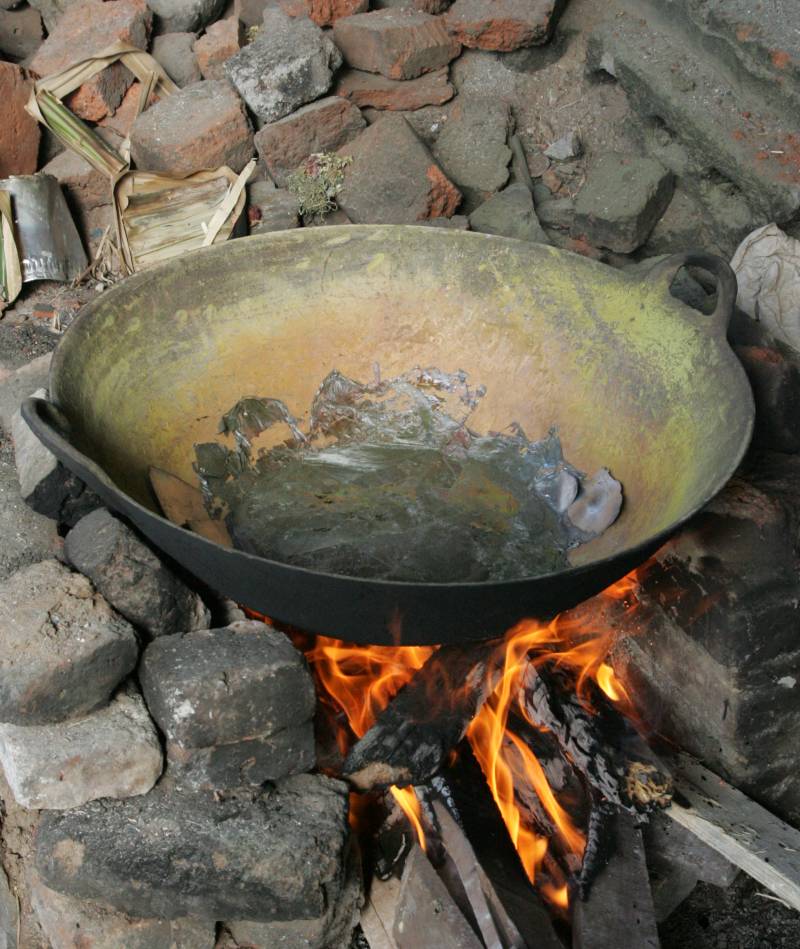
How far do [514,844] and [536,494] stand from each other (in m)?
0.66

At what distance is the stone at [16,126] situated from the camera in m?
3.22

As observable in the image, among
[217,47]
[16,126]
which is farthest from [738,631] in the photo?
[16,126]

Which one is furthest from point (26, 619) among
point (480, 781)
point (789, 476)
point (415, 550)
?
point (789, 476)

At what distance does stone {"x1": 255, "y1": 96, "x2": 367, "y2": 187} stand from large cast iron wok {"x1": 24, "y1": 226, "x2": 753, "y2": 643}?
1256 mm

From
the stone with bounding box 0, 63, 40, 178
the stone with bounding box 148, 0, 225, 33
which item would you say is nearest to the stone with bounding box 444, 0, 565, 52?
the stone with bounding box 148, 0, 225, 33

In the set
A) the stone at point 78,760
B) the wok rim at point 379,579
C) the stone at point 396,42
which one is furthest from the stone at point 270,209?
the stone at point 78,760

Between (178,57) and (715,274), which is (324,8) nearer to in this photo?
(178,57)

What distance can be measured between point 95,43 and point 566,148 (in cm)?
165

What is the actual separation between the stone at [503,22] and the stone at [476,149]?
0.64 feet

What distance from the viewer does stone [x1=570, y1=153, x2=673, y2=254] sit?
291 centimetres

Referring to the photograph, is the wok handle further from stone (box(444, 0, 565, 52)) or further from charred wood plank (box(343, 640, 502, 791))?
stone (box(444, 0, 565, 52))

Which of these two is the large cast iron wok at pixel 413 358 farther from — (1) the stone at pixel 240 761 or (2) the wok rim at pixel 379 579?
(1) the stone at pixel 240 761

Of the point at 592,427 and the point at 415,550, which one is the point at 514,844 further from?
the point at 592,427

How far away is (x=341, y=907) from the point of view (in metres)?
1.74
